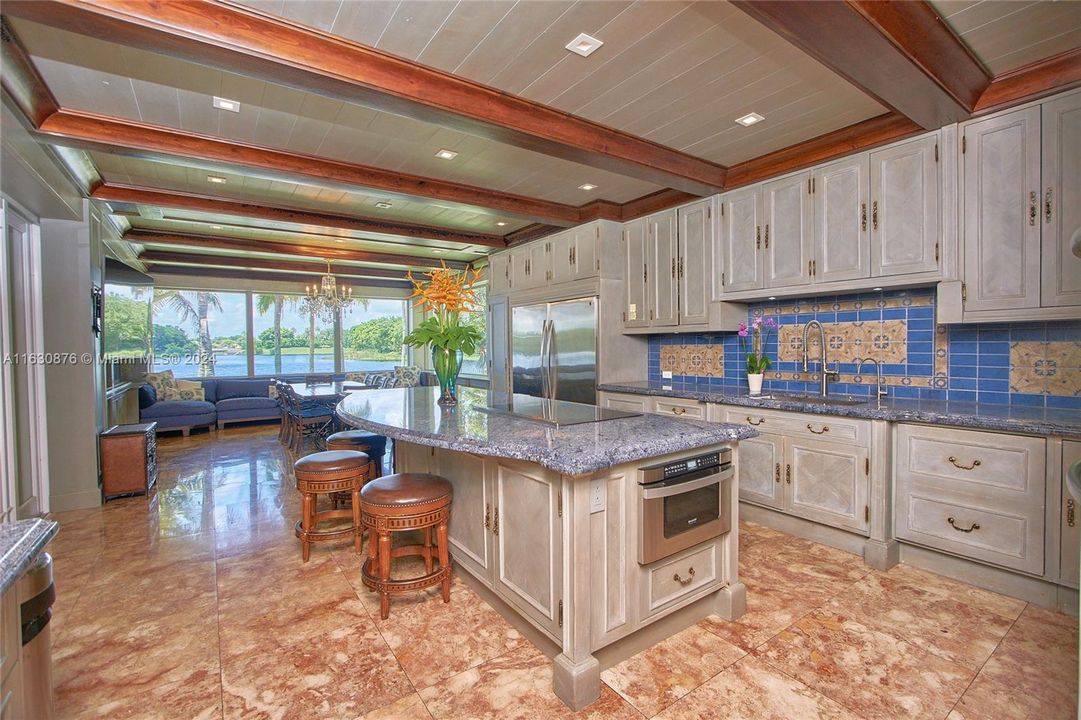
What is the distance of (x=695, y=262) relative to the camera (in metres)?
4.01

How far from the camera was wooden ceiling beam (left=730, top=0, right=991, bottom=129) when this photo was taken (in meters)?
1.77

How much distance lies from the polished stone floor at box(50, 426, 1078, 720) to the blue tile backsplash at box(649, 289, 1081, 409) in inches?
44.0

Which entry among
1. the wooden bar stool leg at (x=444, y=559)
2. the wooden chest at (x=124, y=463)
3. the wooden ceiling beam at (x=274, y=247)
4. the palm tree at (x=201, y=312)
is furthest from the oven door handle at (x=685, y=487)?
the palm tree at (x=201, y=312)

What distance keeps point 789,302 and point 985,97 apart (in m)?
1.56

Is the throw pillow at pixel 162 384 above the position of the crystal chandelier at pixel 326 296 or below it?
below

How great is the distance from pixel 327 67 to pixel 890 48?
7.70ft

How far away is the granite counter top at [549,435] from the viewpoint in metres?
1.69

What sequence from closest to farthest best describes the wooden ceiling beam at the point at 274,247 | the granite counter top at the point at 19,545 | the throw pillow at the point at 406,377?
the granite counter top at the point at 19,545, the wooden ceiling beam at the point at 274,247, the throw pillow at the point at 406,377

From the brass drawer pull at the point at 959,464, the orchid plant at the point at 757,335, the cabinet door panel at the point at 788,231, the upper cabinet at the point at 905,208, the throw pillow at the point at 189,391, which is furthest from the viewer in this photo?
the throw pillow at the point at 189,391

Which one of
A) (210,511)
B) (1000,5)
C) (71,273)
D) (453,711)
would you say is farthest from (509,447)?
(71,273)

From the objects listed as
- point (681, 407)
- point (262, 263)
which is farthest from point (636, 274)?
point (262, 263)

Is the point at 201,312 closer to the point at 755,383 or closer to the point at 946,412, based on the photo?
the point at 755,383

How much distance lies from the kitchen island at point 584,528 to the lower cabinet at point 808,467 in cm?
106

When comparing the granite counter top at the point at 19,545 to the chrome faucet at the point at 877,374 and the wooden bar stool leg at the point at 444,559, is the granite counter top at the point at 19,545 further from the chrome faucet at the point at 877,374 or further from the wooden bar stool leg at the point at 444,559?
the chrome faucet at the point at 877,374
